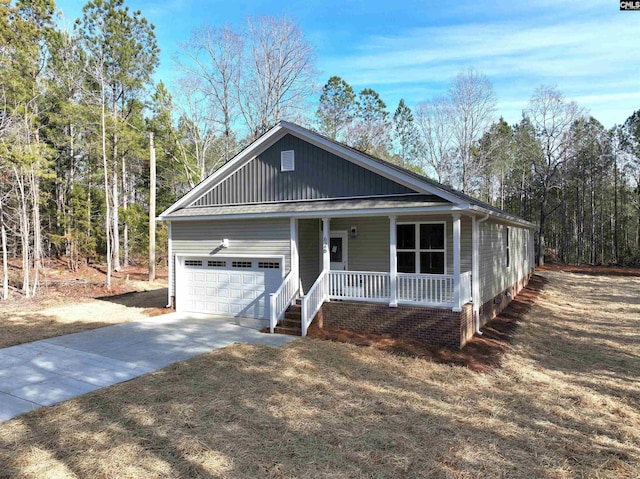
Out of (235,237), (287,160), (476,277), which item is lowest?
(476,277)

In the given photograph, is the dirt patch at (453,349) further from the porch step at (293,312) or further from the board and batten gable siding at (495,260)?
the board and batten gable siding at (495,260)

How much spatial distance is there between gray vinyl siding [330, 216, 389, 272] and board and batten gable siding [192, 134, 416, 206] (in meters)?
1.24

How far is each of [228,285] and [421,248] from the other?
5928 mm

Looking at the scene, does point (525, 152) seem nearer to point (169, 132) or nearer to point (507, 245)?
point (507, 245)

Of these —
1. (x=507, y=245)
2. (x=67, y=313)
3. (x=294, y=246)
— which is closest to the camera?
(x=294, y=246)

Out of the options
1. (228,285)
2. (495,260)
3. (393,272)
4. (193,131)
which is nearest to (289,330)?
(393,272)

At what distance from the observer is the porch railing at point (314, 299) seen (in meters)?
10.1

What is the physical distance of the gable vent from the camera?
1163 centimetres

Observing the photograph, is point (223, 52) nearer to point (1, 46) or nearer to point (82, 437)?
point (1, 46)

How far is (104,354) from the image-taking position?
8.62 metres

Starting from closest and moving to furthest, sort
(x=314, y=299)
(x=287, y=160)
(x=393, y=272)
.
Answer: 1. (x=393, y=272)
2. (x=314, y=299)
3. (x=287, y=160)

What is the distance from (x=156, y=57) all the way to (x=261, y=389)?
24704mm

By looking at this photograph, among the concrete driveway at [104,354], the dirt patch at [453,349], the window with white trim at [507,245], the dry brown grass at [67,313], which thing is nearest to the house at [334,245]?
the dirt patch at [453,349]

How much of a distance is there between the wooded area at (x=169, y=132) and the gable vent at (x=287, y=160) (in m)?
10.0
